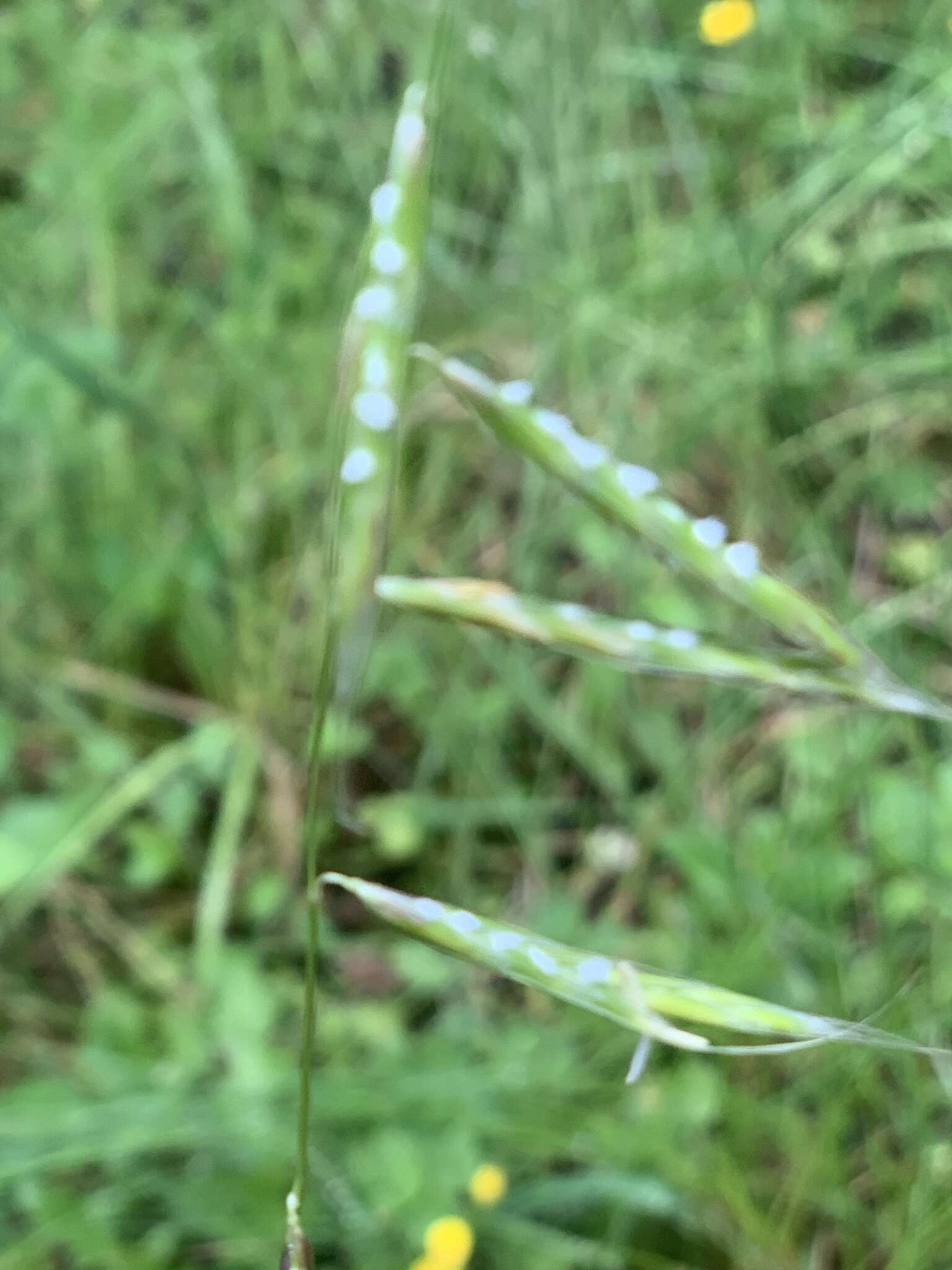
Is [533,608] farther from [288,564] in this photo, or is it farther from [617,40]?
[617,40]

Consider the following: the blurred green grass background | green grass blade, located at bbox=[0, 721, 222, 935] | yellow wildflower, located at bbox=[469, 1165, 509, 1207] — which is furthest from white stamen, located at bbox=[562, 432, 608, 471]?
green grass blade, located at bbox=[0, 721, 222, 935]

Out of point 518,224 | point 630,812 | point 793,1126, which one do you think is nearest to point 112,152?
point 518,224

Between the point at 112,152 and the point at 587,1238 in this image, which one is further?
the point at 112,152

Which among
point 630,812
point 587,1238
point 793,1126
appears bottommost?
point 587,1238

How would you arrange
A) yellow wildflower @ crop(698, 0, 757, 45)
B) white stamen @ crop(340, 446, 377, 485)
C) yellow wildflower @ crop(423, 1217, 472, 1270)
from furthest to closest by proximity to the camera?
yellow wildflower @ crop(698, 0, 757, 45), yellow wildflower @ crop(423, 1217, 472, 1270), white stamen @ crop(340, 446, 377, 485)

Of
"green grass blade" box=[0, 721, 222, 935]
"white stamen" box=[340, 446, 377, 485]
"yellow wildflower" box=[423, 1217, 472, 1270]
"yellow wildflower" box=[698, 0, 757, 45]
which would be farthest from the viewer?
"yellow wildflower" box=[698, 0, 757, 45]

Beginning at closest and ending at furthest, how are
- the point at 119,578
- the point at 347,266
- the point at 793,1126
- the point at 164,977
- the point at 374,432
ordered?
the point at 374,432 < the point at 793,1126 < the point at 164,977 < the point at 119,578 < the point at 347,266

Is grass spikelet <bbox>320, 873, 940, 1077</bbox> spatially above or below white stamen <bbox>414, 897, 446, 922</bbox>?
below

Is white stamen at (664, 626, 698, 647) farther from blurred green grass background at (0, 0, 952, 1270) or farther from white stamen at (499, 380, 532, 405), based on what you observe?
blurred green grass background at (0, 0, 952, 1270)
